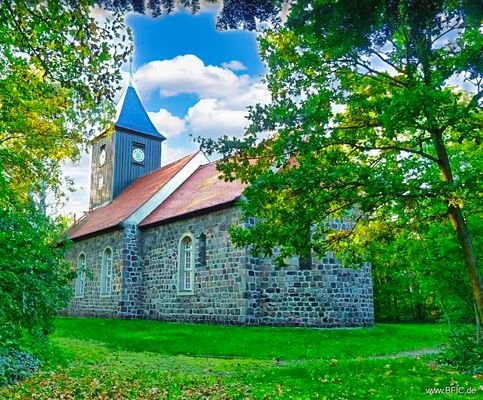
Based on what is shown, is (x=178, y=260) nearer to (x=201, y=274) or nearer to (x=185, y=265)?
(x=185, y=265)

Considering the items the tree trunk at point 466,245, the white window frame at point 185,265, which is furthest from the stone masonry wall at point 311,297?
the tree trunk at point 466,245

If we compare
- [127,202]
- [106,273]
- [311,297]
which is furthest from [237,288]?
[127,202]

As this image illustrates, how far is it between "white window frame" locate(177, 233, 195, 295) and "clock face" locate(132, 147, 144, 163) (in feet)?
33.2

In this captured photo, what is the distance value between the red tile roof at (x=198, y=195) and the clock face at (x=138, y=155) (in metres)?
4.93

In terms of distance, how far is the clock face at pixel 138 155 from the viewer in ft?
86.1

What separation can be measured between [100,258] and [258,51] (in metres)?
15.6

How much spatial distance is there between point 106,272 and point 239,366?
1360 centimetres

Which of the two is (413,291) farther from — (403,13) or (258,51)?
(403,13)

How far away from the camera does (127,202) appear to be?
22469 millimetres

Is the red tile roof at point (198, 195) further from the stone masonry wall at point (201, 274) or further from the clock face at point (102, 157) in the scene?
the clock face at point (102, 157)

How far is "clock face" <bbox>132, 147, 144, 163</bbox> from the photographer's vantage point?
26234mm

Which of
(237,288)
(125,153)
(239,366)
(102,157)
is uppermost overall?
(102,157)

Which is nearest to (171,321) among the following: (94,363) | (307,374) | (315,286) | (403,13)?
(315,286)

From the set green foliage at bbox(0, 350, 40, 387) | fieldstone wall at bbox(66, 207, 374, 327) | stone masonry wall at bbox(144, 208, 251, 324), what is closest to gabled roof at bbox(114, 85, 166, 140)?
stone masonry wall at bbox(144, 208, 251, 324)
